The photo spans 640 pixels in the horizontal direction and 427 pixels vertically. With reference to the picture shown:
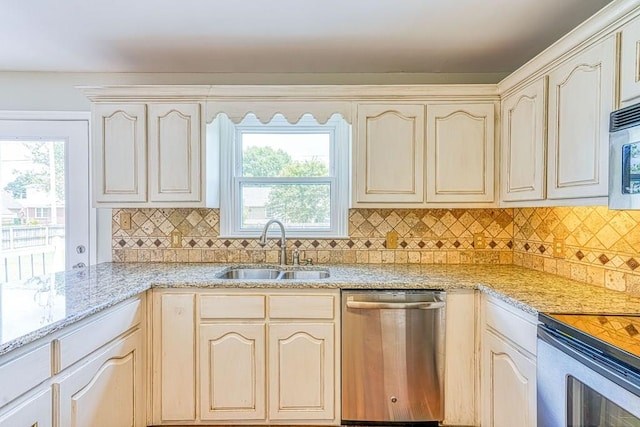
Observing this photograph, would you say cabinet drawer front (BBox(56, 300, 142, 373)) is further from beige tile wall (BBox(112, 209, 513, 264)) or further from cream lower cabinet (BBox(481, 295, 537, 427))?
cream lower cabinet (BBox(481, 295, 537, 427))

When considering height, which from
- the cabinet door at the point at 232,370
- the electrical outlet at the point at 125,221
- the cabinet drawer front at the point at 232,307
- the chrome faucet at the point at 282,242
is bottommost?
the cabinet door at the point at 232,370

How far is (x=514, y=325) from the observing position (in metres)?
1.71

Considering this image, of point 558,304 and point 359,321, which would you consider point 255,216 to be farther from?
point 558,304

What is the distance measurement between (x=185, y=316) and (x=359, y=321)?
99 cm

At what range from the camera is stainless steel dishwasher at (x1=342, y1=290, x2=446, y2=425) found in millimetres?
2070

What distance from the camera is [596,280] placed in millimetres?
1950

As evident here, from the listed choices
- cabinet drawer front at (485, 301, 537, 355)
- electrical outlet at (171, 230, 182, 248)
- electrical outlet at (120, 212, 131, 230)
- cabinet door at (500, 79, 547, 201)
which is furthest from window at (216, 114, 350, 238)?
cabinet drawer front at (485, 301, 537, 355)

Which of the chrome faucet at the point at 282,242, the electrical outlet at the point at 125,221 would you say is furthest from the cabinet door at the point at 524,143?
the electrical outlet at the point at 125,221

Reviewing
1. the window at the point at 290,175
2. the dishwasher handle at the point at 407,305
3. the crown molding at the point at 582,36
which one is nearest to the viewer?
the crown molding at the point at 582,36

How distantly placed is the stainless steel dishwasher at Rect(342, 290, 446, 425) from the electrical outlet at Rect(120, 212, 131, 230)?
1.77 metres

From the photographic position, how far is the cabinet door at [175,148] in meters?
2.47

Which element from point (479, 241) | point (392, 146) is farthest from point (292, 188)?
point (479, 241)

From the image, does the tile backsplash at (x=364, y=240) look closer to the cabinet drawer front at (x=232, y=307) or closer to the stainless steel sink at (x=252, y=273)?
the stainless steel sink at (x=252, y=273)

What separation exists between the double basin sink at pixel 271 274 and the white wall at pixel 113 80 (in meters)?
1.42
